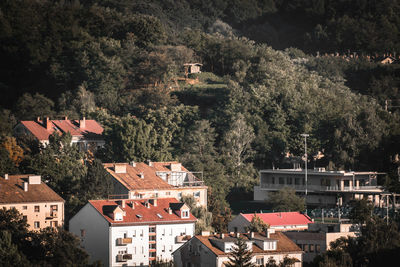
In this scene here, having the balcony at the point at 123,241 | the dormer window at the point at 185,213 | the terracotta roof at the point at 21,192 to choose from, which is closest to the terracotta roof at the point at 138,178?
the terracotta roof at the point at 21,192

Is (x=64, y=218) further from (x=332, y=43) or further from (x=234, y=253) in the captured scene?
(x=332, y=43)

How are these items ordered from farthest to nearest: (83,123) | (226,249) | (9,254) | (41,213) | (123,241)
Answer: (83,123) → (41,213) → (123,241) → (226,249) → (9,254)

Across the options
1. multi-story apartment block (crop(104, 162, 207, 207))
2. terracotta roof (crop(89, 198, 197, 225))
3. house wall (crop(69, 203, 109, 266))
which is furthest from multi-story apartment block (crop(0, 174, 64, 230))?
multi-story apartment block (crop(104, 162, 207, 207))

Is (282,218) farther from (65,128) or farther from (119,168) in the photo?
(65,128)

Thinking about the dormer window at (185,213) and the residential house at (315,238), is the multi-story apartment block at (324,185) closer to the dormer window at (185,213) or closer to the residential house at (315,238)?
the residential house at (315,238)

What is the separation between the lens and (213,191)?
3871 inches

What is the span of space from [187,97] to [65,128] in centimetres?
1554

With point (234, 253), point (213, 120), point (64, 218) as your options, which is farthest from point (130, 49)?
point (234, 253)

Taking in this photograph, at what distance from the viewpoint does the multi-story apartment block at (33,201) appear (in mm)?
84938

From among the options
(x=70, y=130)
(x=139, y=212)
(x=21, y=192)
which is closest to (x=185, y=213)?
(x=139, y=212)

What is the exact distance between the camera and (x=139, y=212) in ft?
275

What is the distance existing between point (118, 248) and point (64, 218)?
22.6ft

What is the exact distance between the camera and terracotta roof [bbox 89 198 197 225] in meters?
82.4

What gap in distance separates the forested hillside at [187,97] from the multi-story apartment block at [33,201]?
409 cm
